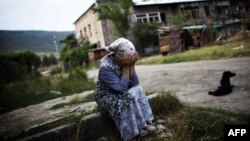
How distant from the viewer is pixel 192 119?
3377 mm

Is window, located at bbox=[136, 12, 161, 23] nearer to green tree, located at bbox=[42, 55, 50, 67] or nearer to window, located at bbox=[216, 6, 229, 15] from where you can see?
window, located at bbox=[216, 6, 229, 15]

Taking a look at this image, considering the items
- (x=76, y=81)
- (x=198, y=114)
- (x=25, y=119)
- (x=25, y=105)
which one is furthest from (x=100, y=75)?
(x=76, y=81)

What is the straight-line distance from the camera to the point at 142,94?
126 inches

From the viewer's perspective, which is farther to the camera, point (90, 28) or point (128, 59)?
point (90, 28)

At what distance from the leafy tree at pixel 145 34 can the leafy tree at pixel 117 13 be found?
120 centimetres

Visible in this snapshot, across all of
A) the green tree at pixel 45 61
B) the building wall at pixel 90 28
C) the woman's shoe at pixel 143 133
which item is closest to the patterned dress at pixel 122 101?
the woman's shoe at pixel 143 133

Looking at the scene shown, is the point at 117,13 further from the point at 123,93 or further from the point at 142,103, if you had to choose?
the point at 123,93

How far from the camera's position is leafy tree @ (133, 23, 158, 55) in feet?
85.2

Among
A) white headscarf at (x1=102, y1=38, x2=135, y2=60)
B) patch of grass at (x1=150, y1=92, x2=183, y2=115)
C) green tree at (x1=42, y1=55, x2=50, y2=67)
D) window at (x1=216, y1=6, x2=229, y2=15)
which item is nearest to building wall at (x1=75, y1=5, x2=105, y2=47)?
green tree at (x1=42, y1=55, x2=50, y2=67)

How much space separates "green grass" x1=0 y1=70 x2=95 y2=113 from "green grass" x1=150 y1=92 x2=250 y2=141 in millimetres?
4109

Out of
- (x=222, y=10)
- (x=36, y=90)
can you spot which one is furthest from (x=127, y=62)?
(x=222, y=10)

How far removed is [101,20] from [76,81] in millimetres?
18385

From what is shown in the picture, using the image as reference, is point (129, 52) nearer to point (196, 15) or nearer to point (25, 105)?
point (25, 105)

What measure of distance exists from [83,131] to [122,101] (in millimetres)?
724
